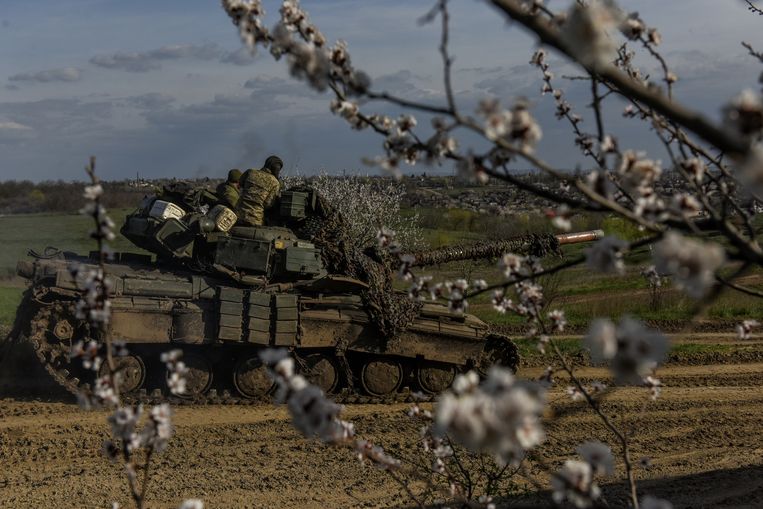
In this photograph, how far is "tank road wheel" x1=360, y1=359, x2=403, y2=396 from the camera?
11914mm

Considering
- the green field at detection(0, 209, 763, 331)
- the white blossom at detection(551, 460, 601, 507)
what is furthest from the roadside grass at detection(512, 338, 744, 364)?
the white blossom at detection(551, 460, 601, 507)

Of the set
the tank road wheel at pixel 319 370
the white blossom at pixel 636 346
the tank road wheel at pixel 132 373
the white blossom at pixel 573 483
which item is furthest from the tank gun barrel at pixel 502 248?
the white blossom at pixel 636 346

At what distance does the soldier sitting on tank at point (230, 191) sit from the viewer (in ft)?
40.0

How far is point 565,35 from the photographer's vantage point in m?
1.86

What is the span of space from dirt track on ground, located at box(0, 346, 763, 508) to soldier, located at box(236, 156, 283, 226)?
8.70ft

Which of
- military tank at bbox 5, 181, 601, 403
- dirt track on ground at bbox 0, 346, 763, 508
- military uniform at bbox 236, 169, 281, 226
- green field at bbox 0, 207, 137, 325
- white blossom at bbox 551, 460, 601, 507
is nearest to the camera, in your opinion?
white blossom at bbox 551, 460, 601, 507

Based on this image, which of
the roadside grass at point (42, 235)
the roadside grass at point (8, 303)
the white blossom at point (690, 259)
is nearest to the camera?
the white blossom at point (690, 259)

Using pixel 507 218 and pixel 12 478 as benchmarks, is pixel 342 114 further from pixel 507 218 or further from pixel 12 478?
pixel 507 218

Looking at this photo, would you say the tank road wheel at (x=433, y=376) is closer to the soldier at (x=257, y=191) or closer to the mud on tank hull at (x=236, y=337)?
the mud on tank hull at (x=236, y=337)

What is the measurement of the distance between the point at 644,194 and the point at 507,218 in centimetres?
3009

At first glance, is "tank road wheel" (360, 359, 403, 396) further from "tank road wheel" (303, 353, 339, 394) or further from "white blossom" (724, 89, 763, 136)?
"white blossom" (724, 89, 763, 136)

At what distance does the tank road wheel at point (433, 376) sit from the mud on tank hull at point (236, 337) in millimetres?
14

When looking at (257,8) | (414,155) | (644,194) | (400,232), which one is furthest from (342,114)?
(400,232)

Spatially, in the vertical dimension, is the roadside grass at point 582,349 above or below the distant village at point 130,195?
below
